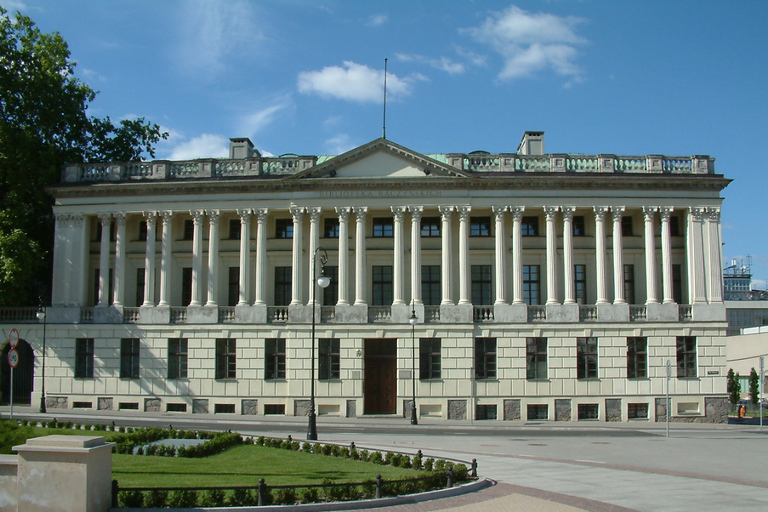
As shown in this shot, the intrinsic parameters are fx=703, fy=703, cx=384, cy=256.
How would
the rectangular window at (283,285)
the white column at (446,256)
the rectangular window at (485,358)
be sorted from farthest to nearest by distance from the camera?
the rectangular window at (283,285) → the white column at (446,256) → the rectangular window at (485,358)

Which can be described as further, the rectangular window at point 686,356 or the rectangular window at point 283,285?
the rectangular window at point 283,285

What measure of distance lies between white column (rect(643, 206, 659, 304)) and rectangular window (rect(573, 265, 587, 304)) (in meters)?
3.69

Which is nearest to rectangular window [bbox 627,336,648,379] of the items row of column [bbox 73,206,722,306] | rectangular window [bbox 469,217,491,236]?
row of column [bbox 73,206,722,306]

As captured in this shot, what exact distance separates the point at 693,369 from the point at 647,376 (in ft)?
9.42

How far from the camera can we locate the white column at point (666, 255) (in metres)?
42.7

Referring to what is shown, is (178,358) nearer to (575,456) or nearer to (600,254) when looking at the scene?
(600,254)

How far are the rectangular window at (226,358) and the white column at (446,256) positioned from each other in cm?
1315

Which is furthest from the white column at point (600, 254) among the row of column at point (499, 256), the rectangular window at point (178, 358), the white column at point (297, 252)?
the rectangular window at point (178, 358)

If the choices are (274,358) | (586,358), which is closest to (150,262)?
(274,358)

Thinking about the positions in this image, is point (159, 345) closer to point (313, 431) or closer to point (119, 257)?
point (119, 257)

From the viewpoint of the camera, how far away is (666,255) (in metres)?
42.9

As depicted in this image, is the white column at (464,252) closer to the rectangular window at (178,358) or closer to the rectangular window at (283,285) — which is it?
the rectangular window at (283,285)

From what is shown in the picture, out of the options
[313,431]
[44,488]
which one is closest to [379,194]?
[313,431]

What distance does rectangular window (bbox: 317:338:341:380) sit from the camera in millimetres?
42188
